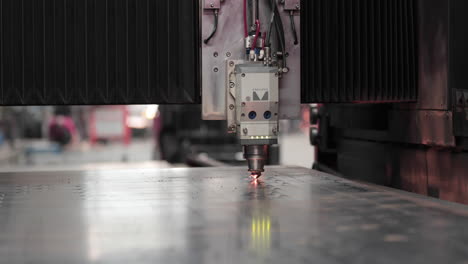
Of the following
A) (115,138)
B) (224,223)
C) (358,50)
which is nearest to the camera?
(224,223)

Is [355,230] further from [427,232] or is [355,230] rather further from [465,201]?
[465,201]

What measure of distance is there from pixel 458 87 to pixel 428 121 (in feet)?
0.67

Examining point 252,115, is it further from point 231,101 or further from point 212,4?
point 212,4

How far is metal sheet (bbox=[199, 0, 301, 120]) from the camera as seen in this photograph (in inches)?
79.7

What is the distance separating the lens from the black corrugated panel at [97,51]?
85.8 inches

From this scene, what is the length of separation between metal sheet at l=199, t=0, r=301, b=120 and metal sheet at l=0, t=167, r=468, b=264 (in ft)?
0.87

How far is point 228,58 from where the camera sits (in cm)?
203

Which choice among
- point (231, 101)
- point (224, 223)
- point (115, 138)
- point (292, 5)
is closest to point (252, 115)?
point (231, 101)

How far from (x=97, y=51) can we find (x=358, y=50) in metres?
1.00

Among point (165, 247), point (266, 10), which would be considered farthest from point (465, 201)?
point (165, 247)

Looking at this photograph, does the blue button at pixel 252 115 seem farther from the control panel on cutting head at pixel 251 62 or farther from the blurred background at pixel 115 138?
the blurred background at pixel 115 138

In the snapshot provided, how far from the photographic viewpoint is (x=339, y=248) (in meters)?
1.08

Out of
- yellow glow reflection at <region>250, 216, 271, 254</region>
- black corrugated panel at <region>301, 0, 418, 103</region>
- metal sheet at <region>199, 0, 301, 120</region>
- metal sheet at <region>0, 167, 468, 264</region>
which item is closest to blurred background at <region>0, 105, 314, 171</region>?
black corrugated panel at <region>301, 0, 418, 103</region>

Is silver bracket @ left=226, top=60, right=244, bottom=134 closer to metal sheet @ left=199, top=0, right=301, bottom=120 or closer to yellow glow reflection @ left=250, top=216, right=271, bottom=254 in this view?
metal sheet @ left=199, top=0, right=301, bottom=120
